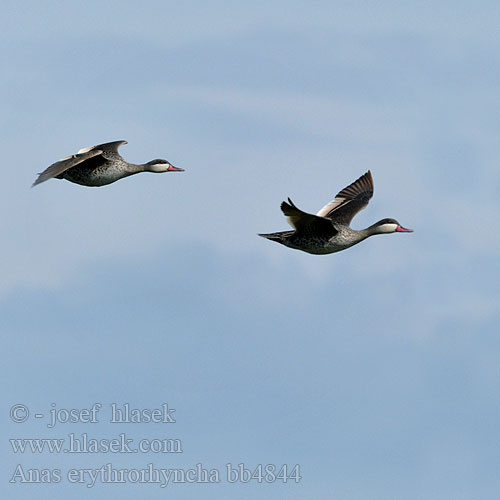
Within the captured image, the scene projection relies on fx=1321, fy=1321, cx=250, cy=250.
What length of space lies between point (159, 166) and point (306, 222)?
6.57m

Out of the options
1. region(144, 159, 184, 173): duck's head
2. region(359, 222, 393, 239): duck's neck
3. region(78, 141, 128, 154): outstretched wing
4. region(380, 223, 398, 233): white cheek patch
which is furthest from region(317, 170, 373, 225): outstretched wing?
region(78, 141, 128, 154): outstretched wing

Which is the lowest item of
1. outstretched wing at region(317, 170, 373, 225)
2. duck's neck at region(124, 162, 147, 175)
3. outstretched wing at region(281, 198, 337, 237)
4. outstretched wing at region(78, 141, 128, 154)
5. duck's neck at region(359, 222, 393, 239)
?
outstretched wing at region(281, 198, 337, 237)

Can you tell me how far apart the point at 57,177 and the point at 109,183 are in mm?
1369

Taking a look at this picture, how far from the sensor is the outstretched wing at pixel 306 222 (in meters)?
27.3

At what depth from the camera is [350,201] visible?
33750 millimetres

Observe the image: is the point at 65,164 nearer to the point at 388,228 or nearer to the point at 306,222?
the point at 306,222

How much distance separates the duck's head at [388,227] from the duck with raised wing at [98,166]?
239 inches

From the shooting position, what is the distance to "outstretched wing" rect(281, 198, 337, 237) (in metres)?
27.3

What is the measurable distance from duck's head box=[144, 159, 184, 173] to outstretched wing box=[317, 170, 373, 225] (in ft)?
13.3

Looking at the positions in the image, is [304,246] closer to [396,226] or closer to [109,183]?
[396,226]

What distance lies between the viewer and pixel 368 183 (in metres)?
34.6

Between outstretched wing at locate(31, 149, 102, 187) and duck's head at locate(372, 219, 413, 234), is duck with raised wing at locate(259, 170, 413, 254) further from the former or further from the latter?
outstretched wing at locate(31, 149, 102, 187)

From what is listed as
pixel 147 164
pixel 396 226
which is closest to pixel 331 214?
pixel 396 226

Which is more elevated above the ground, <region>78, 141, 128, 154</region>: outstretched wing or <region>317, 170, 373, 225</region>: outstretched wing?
<region>78, 141, 128, 154</region>: outstretched wing
